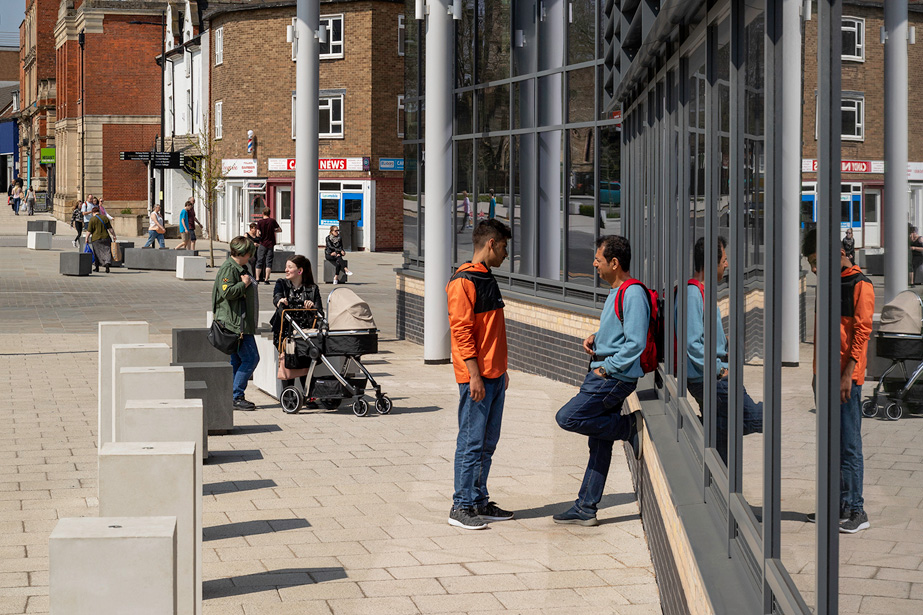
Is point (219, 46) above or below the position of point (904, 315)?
above

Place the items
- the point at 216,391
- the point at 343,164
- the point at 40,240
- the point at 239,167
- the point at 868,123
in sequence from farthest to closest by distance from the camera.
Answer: the point at 239,167 < the point at 343,164 < the point at 40,240 < the point at 216,391 < the point at 868,123

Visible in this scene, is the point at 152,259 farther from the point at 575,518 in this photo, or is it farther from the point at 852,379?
the point at 852,379

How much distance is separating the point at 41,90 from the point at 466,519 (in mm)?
92774

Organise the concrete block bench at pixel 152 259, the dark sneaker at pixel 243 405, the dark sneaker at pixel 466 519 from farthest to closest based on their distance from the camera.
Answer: the concrete block bench at pixel 152 259 < the dark sneaker at pixel 243 405 < the dark sneaker at pixel 466 519

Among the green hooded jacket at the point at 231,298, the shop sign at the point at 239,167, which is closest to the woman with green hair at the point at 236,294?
the green hooded jacket at the point at 231,298

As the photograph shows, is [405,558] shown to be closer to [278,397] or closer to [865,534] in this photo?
[865,534]

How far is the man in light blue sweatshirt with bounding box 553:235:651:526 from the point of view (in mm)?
7371

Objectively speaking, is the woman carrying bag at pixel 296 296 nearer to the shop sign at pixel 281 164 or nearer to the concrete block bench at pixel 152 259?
the concrete block bench at pixel 152 259

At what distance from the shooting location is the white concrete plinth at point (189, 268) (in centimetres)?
3225

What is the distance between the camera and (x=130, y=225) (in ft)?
190

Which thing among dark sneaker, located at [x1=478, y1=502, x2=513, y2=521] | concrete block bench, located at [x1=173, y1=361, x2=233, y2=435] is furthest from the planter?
dark sneaker, located at [x1=478, y1=502, x2=513, y2=521]

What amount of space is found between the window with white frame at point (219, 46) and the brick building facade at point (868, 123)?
53.0m

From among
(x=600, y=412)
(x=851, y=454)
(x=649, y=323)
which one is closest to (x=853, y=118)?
(x=851, y=454)

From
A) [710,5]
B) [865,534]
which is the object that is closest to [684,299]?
[710,5]
